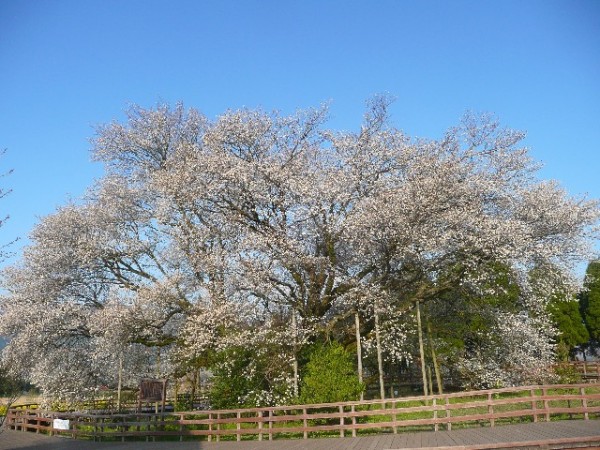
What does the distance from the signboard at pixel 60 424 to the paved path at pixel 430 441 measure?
228cm

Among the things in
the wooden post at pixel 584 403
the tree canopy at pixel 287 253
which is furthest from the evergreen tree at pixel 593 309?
the wooden post at pixel 584 403

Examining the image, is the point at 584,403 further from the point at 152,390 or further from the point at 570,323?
the point at 570,323

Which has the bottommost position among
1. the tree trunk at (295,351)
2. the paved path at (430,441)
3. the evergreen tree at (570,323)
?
the paved path at (430,441)

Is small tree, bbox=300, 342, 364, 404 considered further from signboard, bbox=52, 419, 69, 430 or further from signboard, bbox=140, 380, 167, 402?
signboard, bbox=52, 419, 69, 430

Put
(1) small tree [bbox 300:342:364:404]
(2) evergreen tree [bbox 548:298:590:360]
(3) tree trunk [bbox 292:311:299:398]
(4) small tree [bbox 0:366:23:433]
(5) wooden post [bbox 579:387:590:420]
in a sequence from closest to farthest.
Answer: (4) small tree [bbox 0:366:23:433] < (5) wooden post [bbox 579:387:590:420] < (1) small tree [bbox 300:342:364:404] < (3) tree trunk [bbox 292:311:299:398] < (2) evergreen tree [bbox 548:298:590:360]

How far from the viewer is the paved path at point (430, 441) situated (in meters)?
11.7

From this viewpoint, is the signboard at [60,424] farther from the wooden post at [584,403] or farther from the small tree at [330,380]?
the wooden post at [584,403]

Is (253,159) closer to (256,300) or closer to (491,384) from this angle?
(256,300)

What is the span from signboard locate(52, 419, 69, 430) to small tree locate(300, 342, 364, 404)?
9.48m

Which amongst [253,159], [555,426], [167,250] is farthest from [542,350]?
[167,250]

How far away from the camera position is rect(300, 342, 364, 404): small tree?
55.3 feet

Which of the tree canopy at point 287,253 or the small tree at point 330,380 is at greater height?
the tree canopy at point 287,253

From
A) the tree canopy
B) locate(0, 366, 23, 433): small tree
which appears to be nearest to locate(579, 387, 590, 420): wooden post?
the tree canopy

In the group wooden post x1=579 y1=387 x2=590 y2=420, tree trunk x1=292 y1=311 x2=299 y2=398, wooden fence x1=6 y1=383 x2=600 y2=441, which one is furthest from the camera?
tree trunk x1=292 y1=311 x2=299 y2=398
